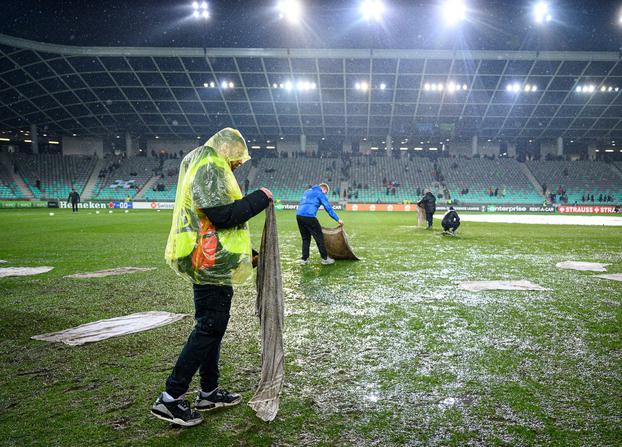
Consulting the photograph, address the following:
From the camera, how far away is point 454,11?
3731 cm

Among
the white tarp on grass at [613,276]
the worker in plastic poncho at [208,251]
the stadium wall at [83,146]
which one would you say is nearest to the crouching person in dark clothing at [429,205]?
the white tarp on grass at [613,276]

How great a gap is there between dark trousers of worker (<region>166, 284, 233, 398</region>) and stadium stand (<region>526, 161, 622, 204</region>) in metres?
50.0

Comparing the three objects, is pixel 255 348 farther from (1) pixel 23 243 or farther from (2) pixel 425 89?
(2) pixel 425 89

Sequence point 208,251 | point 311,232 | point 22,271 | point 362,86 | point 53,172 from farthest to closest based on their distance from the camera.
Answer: point 53,172
point 362,86
point 311,232
point 22,271
point 208,251

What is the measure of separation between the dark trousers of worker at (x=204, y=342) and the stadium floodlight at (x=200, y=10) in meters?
39.3

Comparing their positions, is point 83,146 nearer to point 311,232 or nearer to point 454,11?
point 454,11

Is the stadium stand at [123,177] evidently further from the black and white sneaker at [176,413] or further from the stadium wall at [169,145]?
the black and white sneaker at [176,413]

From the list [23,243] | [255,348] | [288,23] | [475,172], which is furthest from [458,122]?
[255,348]

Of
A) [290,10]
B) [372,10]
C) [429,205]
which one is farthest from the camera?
[290,10]

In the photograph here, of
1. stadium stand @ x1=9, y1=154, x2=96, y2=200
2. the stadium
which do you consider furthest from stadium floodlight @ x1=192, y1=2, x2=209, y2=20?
stadium stand @ x1=9, y1=154, x2=96, y2=200

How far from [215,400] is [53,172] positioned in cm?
5846

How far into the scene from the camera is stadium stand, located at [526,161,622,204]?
47.5 metres

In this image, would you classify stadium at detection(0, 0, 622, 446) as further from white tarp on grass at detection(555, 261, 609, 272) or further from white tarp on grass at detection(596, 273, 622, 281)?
white tarp on grass at detection(596, 273, 622, 281)

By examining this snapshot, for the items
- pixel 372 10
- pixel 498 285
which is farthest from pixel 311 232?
pixel 372 10
